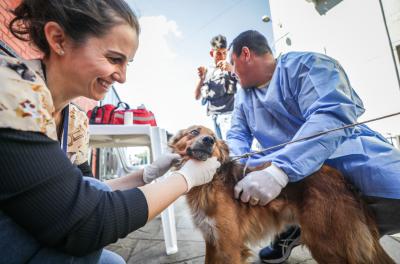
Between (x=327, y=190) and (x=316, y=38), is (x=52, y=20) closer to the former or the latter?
(x=327, y=190)

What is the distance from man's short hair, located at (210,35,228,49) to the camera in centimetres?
414

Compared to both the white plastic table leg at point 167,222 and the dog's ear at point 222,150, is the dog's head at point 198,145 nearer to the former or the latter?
the dog's ear at point 222,150

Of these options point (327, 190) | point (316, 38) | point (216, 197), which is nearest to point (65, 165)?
point (216, 197)

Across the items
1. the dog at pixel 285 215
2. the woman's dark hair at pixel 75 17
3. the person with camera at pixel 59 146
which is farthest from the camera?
the dog at pixel 285 215

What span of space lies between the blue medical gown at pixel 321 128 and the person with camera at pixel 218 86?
196 centimetres

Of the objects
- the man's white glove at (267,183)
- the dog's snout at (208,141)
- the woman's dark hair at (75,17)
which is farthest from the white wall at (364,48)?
the woman's dark hair at (75,17)

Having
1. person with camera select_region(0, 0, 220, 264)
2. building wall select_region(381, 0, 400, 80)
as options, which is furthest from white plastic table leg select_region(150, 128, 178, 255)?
building wall select_region(381, 0, 400, 80)

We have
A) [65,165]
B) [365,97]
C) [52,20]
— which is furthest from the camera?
[365,97]

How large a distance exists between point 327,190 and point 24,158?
1.63m

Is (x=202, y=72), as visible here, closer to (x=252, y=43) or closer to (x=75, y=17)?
(x=252, y=43)

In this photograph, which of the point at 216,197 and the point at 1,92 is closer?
the point at 1,92

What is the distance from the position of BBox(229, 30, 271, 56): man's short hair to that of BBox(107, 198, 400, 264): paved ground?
1591 millimetres

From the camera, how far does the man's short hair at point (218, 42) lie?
414cm

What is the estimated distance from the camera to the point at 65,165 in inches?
30.0
